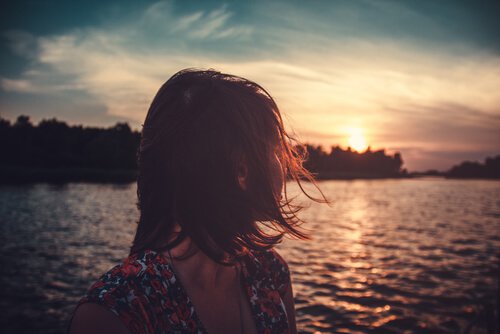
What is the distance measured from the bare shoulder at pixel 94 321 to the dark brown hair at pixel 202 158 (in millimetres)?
318

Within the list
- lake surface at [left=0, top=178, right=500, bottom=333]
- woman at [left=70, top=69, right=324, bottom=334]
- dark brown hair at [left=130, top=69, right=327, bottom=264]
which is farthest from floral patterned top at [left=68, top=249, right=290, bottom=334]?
lake surface at [left=0, top=178, right=500, bottom=333]

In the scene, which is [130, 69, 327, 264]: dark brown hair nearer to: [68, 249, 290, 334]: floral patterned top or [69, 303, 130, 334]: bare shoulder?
[68, 249, 290, 334]: floral patterned top

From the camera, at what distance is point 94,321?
1129mm

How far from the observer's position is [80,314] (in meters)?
1.12

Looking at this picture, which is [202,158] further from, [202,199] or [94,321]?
[94,321]

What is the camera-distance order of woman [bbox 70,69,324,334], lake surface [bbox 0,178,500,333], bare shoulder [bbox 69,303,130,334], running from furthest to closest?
lake surface [bbox 0,178,500,333], woman [bbox 70,69,324,334], bare shoulder [bbox 69,303,130,334]

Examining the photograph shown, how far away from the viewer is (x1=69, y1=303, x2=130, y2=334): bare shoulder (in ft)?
3.65

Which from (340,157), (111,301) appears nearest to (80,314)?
(111,301)

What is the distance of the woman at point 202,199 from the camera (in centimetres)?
138

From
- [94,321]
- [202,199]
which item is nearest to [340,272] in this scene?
[202,199]

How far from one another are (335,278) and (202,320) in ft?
49.3

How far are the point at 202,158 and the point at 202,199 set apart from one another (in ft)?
0.60

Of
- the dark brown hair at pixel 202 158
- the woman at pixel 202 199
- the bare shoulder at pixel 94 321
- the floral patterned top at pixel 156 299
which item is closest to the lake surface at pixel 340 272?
the floral patterned top at pixel 156 299

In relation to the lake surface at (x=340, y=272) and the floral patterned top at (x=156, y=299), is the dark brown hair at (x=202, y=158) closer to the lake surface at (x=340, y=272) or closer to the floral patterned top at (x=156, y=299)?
the floral patterned top at (x=156, y=299)
